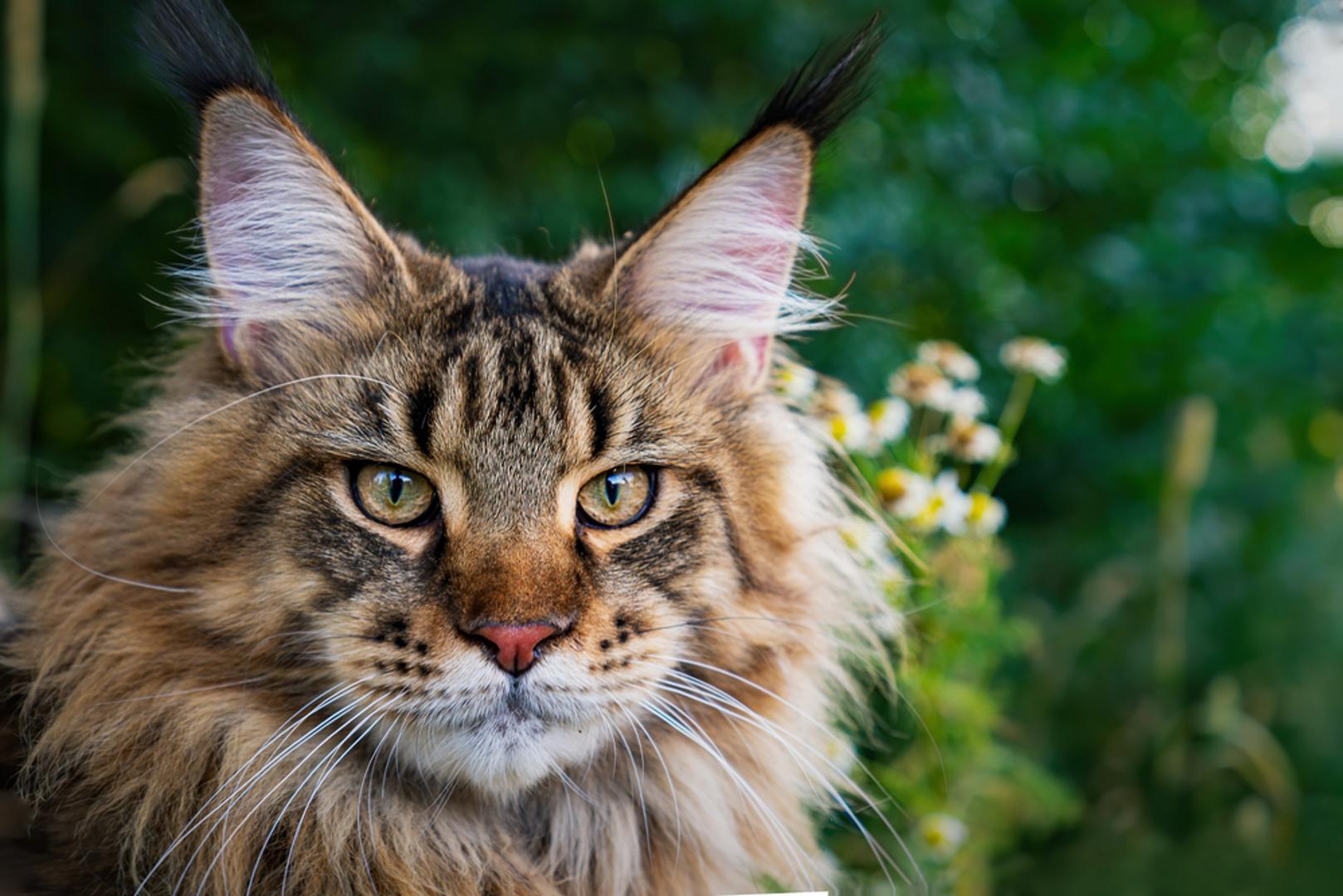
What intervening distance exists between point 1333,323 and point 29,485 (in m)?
5.11

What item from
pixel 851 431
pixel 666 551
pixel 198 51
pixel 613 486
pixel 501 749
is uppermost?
pixel 198 51

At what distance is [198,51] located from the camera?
166cm

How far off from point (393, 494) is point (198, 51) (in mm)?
693

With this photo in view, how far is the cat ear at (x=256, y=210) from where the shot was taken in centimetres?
167

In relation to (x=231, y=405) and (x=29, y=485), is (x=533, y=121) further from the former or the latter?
(x=231, y=405)

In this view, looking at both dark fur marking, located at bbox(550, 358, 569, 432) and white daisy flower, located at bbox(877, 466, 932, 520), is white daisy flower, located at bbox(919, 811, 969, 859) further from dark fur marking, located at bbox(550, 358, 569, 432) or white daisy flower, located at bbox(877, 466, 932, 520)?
dark fur marking, located at bbox(550, 358, 569, 432)

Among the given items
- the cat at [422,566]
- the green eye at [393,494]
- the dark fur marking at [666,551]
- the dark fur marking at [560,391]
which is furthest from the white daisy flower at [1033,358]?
the green eye at [393,494]

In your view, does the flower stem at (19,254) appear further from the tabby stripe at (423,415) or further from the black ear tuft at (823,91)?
the black ear tuft at (823,91)

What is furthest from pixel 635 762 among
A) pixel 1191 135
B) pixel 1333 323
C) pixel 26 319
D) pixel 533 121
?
→ pixel 1333 323

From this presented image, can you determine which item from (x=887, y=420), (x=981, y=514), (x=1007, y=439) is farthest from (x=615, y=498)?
(x=1007, y=439)

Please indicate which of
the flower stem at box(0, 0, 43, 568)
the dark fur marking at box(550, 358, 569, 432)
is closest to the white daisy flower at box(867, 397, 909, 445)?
the dark fur marking at box(550, 358, 569, 432)

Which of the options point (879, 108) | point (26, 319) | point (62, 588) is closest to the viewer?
point (62, 588)

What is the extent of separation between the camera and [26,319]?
3.44 meters

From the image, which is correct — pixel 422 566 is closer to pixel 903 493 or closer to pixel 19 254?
pixel 903 493
